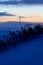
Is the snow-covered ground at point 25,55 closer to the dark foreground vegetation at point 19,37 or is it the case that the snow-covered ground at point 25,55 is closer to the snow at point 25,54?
the snow at point 25,54

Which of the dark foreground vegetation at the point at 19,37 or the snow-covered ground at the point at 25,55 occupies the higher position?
the dark foreground vegetation at the point at 19,37

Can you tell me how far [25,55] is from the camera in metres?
4.87

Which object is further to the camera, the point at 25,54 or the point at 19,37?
the point at 19,37

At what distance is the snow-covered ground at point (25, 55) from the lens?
456 cm

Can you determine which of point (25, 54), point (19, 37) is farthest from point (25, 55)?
point (19, 37)

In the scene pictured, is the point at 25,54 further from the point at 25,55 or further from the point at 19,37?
the point at 19,37

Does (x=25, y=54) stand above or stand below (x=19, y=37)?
below

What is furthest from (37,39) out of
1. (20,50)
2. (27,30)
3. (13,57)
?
(13,57)

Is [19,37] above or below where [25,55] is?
above

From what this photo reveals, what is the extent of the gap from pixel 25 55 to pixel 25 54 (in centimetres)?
6

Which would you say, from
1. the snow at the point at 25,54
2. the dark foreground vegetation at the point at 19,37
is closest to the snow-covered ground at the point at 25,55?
the snow at the point at 25,54

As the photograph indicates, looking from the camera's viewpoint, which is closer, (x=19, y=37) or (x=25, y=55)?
(x=25, y=55)

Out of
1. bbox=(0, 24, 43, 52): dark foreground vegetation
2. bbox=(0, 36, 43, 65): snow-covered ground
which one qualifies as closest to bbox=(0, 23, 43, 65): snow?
bbox=(0, 36, 43, 65): snow-covered ground

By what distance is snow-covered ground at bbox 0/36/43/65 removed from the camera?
15.0 feet
